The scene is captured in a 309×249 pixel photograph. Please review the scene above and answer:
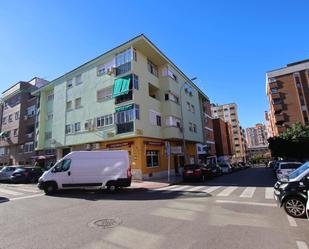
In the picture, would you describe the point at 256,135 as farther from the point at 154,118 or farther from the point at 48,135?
the point at 48,135

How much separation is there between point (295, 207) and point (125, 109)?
678 inches

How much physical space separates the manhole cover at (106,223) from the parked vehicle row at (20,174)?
17.8 metres

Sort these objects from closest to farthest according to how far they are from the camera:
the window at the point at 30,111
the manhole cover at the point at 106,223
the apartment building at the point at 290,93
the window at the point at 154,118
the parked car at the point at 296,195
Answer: the manhole cover at the point at 106,223 → the parked car at the point at 296,195 → the window at the point at 154,118 → the window at the point at 30,111 → the apartment building at the point at 290,93

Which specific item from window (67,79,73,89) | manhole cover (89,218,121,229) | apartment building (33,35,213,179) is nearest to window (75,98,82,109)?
apartment building (33,35,213,179)

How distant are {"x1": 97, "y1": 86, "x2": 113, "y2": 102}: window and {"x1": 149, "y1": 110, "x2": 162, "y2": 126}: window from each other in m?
4.74

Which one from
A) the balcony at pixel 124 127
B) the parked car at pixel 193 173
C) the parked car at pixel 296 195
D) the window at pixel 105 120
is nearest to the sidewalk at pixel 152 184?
the parked car at pixel 193 173

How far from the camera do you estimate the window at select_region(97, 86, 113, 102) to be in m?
23.9

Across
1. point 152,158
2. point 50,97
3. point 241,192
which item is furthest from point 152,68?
point 241,192

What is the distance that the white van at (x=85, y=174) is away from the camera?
12.7 m

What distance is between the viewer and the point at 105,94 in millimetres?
24562

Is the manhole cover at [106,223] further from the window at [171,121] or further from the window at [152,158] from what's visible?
the window at [171,121]

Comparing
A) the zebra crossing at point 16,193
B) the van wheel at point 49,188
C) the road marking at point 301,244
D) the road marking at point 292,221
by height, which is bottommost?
the road marking at point 301,244

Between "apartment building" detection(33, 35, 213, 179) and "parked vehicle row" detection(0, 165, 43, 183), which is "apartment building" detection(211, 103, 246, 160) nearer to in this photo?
"apartment building" detection(33, 35, 213, 179)

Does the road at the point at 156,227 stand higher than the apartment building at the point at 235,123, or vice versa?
the apartment building at the point at 235,123
